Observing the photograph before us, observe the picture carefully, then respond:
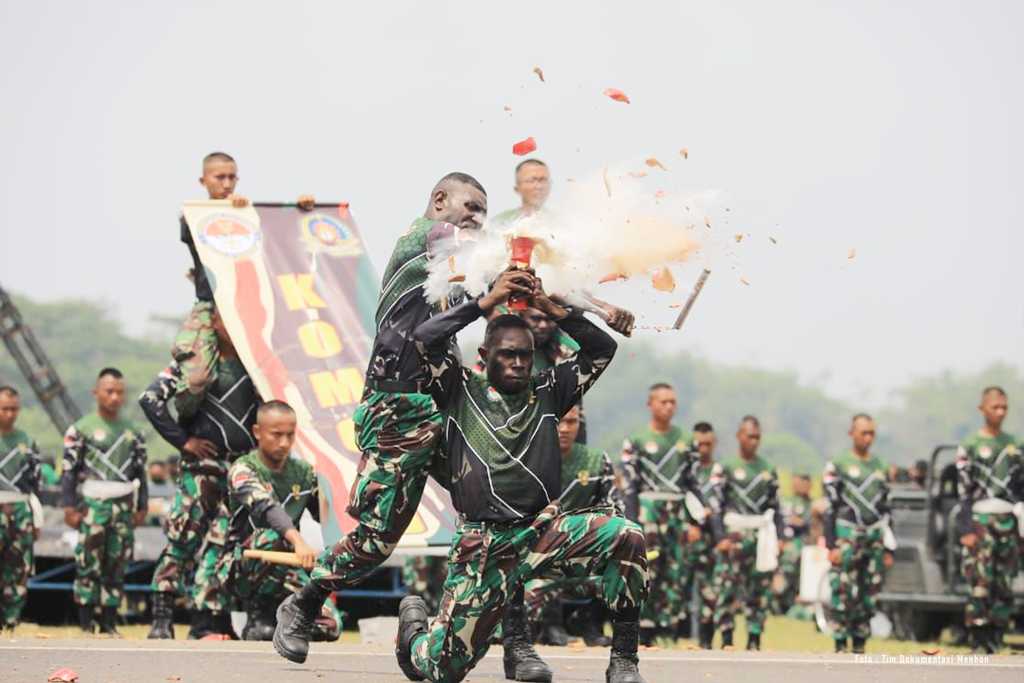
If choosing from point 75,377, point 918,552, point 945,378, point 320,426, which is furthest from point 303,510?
point 945,378

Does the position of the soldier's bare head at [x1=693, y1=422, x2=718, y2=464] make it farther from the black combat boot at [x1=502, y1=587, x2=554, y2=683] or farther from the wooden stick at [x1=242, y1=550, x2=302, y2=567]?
the black combat boot at [x1=502, y1=587, x2=554, y2=683]

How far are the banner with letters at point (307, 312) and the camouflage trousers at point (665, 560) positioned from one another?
12.4ft

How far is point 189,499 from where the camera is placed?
13.0 metres

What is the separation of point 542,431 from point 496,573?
2.09 ft

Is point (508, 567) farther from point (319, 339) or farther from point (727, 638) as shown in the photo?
point (727, 638)

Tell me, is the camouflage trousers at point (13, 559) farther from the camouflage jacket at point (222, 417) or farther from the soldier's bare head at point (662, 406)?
the soldier's bare head at point (662, 406)

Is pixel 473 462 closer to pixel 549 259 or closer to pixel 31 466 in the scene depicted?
pixel 549 259

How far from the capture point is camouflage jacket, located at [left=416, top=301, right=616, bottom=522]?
8.10 m

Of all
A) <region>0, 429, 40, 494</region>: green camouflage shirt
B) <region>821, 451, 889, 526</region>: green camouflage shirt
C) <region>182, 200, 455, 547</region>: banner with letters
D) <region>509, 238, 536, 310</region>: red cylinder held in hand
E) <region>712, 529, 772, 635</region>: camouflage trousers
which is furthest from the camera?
<region>712, 529, 772, 635</region>: camouflage trousers

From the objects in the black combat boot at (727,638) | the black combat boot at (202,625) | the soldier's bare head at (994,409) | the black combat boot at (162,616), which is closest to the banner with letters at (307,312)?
the black combat boot at (202,625)

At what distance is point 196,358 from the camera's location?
12703 millimetres

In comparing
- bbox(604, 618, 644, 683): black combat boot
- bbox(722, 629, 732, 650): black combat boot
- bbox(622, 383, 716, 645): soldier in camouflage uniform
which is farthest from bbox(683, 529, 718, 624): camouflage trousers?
bbox(604, 618, 644, 683): black combat boot

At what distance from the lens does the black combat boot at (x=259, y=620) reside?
12227mm

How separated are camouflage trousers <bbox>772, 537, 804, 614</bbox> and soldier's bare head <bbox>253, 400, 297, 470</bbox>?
558 inches
